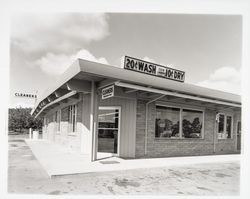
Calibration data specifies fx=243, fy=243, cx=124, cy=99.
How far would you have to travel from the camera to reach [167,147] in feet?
33.3

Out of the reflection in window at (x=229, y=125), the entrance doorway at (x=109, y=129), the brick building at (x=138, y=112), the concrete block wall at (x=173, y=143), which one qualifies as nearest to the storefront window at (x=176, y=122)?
the brick building at (x=138, y=112)

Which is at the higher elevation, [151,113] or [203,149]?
[151,113]

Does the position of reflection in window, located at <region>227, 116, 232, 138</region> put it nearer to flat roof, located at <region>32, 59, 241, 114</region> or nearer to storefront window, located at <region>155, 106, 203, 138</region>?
storefront window, located at <region>155, 106, 203, 138</region>

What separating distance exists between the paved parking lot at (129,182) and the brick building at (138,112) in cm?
177

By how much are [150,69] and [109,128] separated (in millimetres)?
2747

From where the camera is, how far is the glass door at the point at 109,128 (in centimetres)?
924

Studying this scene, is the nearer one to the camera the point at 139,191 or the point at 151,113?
the point at 139,191

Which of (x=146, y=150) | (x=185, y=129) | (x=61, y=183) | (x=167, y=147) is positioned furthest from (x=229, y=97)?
(x=61, y=183)

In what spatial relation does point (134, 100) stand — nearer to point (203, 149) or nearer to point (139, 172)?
point (139, 172)

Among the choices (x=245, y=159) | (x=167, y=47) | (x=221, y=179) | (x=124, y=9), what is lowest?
(x=221, y=179)

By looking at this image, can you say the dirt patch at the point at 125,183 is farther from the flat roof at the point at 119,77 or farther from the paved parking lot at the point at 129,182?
the flat roof at the point at 119,77

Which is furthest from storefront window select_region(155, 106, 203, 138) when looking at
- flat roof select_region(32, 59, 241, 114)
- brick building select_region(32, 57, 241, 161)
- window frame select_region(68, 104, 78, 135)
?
window frame select_region(68, 104, 78, 135)

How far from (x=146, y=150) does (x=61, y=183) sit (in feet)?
14.8

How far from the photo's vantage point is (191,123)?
11117mm
